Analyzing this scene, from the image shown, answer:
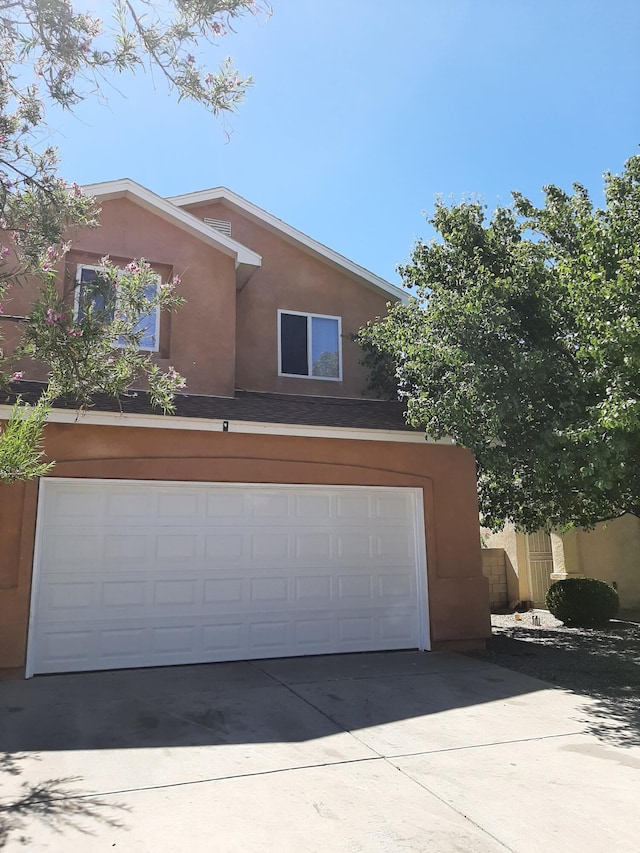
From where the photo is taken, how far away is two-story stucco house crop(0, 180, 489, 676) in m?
8.61

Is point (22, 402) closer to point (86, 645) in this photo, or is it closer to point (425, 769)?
point (86, 645)

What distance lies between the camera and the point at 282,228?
14242 mm

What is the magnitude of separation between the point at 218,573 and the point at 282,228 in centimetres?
820

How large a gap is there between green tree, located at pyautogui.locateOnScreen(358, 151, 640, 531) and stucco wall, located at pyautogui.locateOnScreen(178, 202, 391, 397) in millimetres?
3255

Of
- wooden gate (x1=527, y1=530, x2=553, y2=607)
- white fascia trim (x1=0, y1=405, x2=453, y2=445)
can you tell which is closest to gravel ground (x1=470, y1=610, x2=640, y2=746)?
wooden gate (x1=527, y1=530, x2=553, y2=607)

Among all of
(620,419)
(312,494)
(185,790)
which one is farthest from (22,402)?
(620,419)

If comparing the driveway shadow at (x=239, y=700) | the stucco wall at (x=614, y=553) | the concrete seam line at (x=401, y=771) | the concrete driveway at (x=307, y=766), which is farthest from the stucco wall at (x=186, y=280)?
the stucco wall at (x=614, y=553)

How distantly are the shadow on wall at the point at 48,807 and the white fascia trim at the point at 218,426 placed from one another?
15.0 ft

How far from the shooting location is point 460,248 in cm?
932

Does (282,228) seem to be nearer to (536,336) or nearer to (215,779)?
(536,336)

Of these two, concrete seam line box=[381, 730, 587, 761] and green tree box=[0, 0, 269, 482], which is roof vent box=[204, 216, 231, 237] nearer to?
green tree box=[0, 0, 269, 482]

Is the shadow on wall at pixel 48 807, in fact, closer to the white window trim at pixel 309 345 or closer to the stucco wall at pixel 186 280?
the stucco wall at pixel 186 280

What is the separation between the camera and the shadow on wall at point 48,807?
421 centimetres

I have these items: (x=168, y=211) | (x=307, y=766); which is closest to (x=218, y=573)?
(x=307, y=766)
